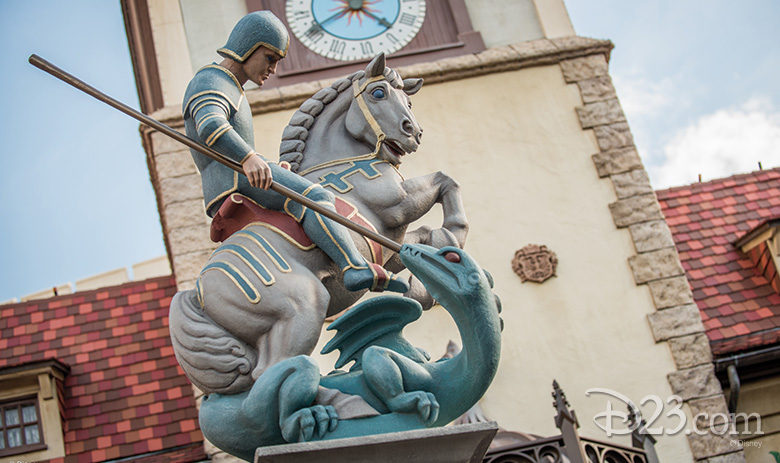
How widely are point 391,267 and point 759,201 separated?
29.5 feet

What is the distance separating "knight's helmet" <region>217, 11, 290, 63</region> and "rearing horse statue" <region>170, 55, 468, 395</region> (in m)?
0.49

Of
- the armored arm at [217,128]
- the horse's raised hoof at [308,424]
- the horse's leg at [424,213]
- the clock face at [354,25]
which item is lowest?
the horse's raised hoof at [308,424]

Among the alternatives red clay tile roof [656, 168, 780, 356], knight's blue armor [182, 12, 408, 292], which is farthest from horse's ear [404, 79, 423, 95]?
red clay tile roof [656, 168, 780, 356]

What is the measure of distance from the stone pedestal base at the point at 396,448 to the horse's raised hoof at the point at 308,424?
9cm

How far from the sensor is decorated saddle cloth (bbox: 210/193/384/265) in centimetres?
395

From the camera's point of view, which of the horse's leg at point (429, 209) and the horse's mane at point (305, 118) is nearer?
the horse's leg at point (429, 209)

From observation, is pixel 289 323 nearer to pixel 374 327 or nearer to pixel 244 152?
pixel 374 327

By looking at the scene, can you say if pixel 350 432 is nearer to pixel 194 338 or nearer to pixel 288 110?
pixel 194 338

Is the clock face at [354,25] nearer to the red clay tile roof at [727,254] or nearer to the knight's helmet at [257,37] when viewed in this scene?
the red clay tile roof at [727,254]

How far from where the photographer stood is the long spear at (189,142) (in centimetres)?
361

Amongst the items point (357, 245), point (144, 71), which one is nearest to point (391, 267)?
point (357, 245)

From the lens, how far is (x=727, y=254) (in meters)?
11.6

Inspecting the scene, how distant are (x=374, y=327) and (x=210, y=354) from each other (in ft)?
2.08
